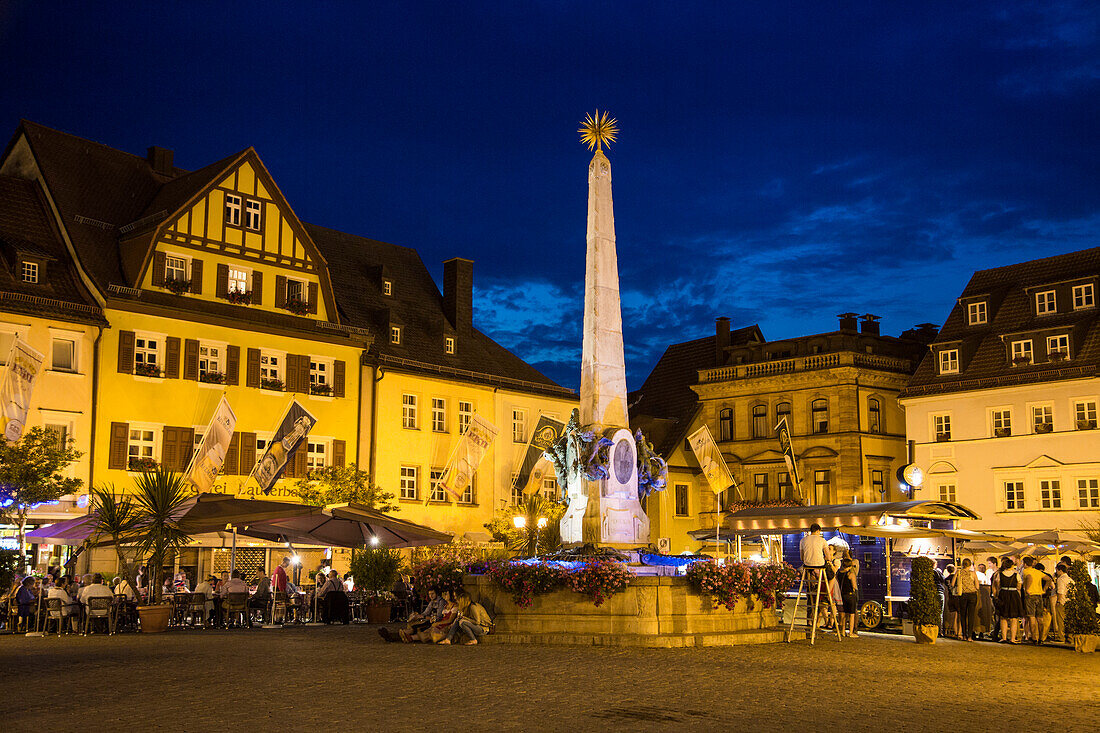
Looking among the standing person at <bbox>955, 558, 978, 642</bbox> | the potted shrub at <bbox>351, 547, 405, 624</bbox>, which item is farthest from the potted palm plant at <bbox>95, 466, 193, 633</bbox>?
the standing person at <bbox>955, 558, 978, 642</bbox>

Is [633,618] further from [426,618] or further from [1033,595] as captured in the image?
→ [1033,595]

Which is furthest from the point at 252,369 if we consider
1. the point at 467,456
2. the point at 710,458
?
the point at 710,458

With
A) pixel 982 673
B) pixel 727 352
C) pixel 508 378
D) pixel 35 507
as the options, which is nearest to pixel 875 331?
pixel 727 352

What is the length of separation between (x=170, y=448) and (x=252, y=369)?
13.3 feet

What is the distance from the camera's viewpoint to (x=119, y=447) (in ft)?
119

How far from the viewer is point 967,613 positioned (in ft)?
78.2

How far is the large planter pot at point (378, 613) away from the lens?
28953 millimetres

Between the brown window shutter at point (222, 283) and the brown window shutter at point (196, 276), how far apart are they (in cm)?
57

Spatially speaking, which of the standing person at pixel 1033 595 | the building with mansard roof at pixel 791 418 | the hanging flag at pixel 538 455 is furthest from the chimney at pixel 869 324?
the standing person at pixel 1033 595

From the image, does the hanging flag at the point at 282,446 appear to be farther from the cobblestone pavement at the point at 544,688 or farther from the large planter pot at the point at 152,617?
the cobblestone pavement at the point at 544,688

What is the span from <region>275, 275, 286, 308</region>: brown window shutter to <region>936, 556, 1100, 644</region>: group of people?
976 inches

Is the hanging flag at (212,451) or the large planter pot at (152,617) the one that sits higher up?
the hanging flag at (212,451)

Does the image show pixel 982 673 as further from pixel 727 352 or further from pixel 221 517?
pixel 727 352

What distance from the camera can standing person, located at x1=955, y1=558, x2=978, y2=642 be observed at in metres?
23.8
